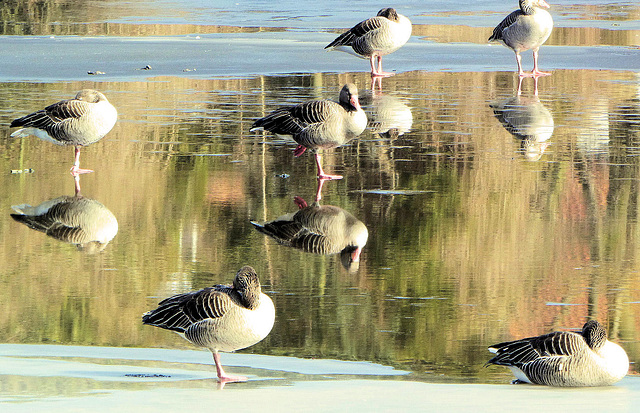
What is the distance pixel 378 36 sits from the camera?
1936cm

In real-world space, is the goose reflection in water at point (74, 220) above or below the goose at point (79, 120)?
below

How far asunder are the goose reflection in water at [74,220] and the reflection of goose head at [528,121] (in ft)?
17.0

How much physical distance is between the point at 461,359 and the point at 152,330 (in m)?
2.08

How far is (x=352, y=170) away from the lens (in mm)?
11578

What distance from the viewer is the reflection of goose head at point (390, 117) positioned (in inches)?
545

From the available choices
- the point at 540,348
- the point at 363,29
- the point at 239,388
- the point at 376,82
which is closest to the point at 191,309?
the point at 239,388

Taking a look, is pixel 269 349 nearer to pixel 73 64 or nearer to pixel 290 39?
pixel 73 64

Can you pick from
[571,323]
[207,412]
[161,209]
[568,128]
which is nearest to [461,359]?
[571,323]

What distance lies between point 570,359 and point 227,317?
1960 mm

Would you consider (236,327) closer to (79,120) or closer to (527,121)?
(79,120)

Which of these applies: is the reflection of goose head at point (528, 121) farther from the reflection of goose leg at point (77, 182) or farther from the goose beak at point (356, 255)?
the reflection of goose leg at point (77, 182)

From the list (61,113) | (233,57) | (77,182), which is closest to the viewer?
(77,182)

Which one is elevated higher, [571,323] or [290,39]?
[290,39]

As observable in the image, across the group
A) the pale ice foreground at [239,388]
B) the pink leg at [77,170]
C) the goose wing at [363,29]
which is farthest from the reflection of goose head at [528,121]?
the pale ice foreground at [239,388]
